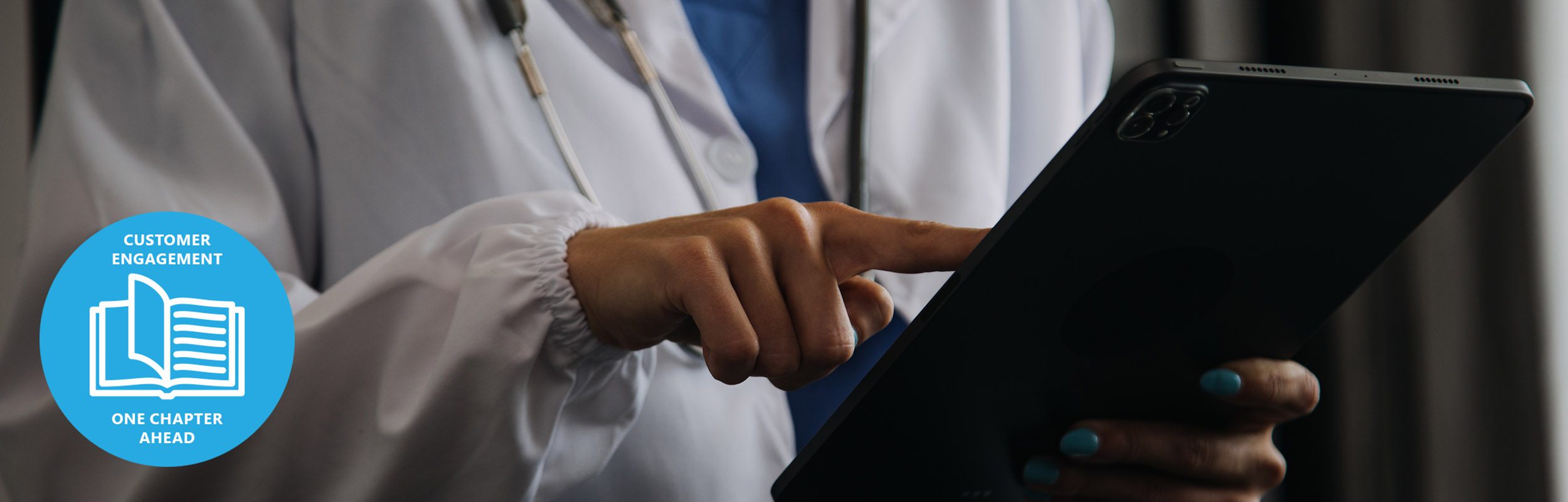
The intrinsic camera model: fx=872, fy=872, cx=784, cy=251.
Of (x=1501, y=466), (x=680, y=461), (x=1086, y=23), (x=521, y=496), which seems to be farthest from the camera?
(x=1501, y=466)

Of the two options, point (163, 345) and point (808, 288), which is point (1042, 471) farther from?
point (163, 345)

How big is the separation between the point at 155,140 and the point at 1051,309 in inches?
21.6

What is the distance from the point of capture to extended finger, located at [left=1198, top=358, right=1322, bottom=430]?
0.49 metres

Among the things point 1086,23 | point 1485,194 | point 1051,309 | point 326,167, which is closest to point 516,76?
point 326,167

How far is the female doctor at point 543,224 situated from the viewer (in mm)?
400

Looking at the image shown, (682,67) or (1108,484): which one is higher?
(682,67)

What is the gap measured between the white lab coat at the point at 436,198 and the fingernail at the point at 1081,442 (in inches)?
7.5

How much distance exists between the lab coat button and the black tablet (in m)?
0.28

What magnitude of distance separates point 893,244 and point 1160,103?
0.38 ft

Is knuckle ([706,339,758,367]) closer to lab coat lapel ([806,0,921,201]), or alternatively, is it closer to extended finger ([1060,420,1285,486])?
extended finger ([1060,420,1285,486])

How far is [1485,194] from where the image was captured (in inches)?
45.4

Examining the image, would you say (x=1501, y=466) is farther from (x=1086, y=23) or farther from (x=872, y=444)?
(x=872, y=444)

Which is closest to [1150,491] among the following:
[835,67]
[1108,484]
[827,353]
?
[1108,484]

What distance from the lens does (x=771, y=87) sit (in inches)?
29.0
